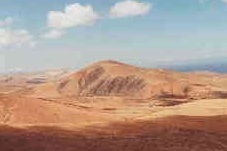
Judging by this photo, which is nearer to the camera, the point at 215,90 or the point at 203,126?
the point at 203,126

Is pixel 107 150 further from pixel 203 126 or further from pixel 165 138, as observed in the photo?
pixel 203 126

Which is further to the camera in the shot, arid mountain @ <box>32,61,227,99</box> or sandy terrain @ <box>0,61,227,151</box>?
arid mountain @ <box>32,61,227,99</box>

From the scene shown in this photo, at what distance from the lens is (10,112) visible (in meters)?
43.0

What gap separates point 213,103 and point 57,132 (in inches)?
1194

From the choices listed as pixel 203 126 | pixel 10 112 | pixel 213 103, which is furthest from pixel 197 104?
pixel 10 112

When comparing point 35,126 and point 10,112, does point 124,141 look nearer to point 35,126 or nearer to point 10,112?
point 35,126

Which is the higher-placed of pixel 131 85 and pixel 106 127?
pixel 131 85

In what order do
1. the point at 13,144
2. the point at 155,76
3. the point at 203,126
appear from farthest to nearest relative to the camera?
the point at 155,76, the point at 203,126, the point at 13,144

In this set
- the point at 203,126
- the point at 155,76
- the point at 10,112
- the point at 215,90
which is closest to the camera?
the point at 203,126

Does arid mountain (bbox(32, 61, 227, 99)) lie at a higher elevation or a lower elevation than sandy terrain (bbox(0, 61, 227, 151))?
higher

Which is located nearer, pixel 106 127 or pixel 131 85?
pixel 106 127

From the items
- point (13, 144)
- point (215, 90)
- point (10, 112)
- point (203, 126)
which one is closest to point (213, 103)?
point (203, 126)

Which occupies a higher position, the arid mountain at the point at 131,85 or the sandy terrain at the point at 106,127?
the arid mountain at the point at 131,85

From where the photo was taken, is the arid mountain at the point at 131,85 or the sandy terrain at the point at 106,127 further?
the arid mountain at the point at 131,85
